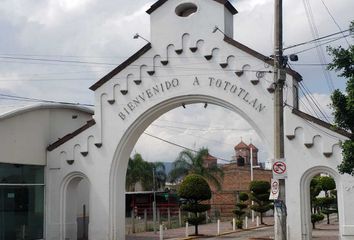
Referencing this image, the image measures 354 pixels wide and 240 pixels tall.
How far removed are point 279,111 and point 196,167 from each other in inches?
1524

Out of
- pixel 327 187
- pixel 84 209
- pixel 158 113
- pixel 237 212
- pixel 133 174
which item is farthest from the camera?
pixel 133 174

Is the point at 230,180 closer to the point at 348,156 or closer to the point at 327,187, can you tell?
the point at 327,187

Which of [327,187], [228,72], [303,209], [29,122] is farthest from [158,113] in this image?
[327,187]

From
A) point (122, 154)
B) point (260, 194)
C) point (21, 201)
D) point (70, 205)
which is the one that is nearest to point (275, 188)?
point (122, 154)

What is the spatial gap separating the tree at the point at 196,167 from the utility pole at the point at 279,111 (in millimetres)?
37837

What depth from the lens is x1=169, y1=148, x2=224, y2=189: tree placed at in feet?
181

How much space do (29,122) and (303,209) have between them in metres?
12.6

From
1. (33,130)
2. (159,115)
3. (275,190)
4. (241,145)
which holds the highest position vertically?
(241,145)

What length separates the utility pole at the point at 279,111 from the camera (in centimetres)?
1656

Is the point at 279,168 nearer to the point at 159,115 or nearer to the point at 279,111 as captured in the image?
the point at 279,111

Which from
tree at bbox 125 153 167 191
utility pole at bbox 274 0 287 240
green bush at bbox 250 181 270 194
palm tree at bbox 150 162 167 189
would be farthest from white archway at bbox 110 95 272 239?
palm tree at bbox 150 162 167 189

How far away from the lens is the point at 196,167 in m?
55.0

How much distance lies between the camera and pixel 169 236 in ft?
95.1

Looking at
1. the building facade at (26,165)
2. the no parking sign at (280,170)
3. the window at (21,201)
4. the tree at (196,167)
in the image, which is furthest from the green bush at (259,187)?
the no parking sign at (280,170)
